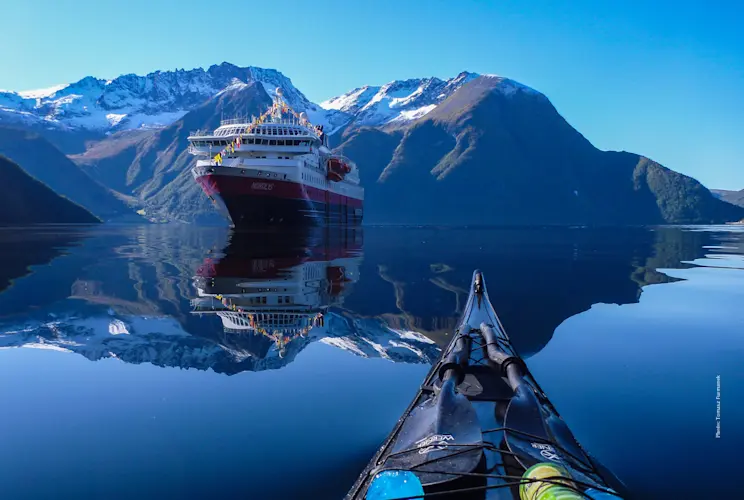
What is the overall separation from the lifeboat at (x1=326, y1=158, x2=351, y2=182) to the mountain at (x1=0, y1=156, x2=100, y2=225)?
70.8m

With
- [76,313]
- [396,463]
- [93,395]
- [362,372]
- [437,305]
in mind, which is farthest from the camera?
[437,305]

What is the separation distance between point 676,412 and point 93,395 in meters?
9.90

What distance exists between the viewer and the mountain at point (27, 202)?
98750 millimetres

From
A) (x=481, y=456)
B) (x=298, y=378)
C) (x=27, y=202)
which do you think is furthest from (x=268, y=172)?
(x=27, y=202)

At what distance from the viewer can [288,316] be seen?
1412cm

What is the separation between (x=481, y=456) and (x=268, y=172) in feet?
177

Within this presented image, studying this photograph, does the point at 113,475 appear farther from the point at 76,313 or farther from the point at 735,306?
the point at 735,306

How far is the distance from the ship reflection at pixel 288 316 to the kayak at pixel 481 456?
15.2ft

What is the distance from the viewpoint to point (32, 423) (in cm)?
A: 697

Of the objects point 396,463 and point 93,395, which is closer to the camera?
point 396,463

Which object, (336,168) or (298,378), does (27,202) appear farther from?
(298,378)

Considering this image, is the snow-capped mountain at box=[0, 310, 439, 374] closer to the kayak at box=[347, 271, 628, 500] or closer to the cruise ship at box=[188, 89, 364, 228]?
the kayak at box=[347, 271, 628, 500]

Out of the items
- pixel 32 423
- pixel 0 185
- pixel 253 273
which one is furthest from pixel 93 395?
pixel 0 185

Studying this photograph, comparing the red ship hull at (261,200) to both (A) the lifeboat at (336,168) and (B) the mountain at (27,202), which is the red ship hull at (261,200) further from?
(B) the mountain at (27,202)
